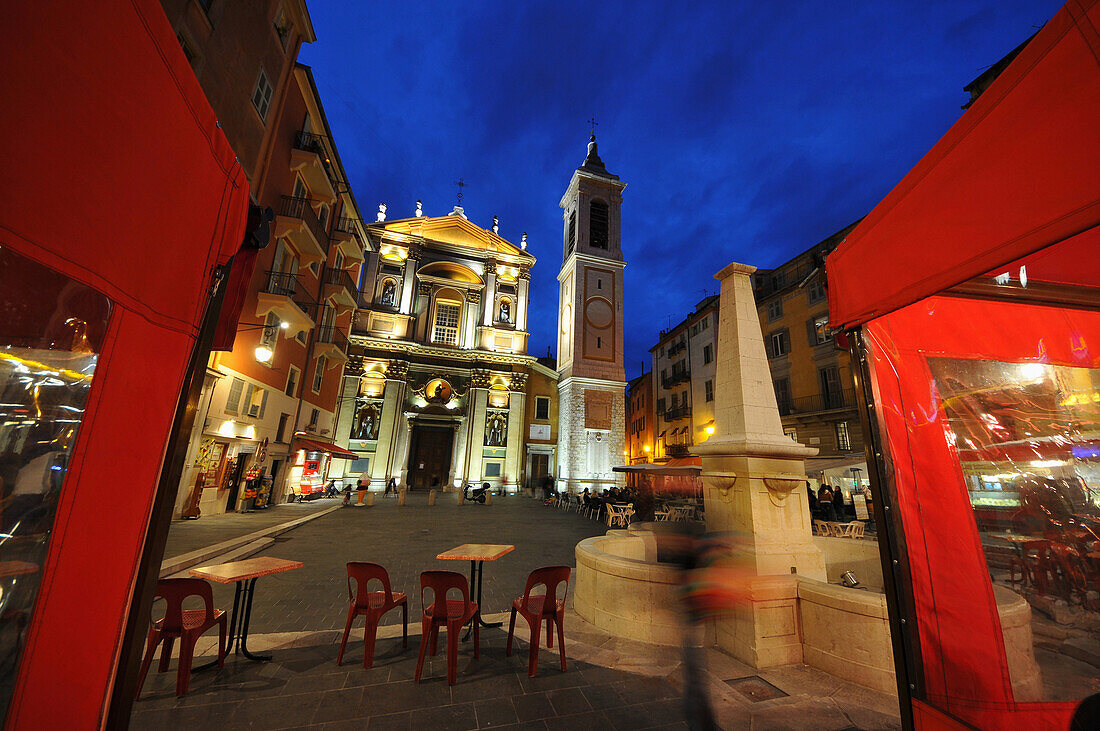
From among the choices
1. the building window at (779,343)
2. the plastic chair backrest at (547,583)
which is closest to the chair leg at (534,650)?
the plastic chair backrest at (547,583)

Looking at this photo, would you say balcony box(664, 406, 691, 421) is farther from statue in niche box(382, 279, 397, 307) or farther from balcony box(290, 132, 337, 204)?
balcony box(290, 132, 337, 204)

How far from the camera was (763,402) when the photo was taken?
438cm

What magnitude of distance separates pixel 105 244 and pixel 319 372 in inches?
792

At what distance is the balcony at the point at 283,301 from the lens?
38.9 feet

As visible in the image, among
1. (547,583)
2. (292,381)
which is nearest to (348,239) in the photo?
(292,381)

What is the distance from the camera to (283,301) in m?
11.9

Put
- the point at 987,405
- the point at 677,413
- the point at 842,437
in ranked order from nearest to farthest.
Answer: the point at 987,405
the point at 842,437
the point at 677,413

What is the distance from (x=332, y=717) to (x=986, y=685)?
12.0ft

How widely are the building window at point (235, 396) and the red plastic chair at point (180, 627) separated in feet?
34.3

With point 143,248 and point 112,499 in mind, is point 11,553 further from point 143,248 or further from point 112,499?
point 143,248

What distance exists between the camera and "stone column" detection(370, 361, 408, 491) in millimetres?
21875

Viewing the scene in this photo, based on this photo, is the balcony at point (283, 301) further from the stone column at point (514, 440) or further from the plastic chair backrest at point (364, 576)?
the stone column at point (514, 440)

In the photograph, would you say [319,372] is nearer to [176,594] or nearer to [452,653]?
[176,594]

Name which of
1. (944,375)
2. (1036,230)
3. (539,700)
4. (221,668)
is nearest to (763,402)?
(944,375)
